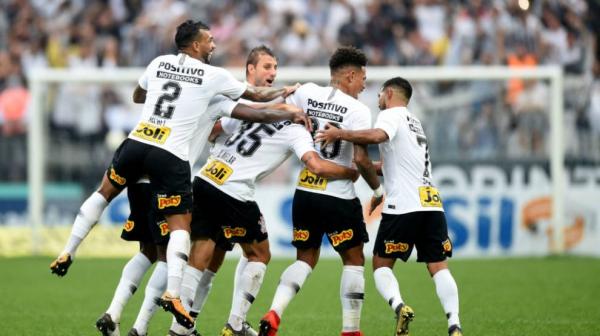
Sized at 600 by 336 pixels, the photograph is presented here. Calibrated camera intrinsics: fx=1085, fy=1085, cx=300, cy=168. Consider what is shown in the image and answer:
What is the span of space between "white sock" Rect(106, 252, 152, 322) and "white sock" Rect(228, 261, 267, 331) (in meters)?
0.88

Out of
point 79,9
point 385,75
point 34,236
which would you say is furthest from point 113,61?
point 385,75

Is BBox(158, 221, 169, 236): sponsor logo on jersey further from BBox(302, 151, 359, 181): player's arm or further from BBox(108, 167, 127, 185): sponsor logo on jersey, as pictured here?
BBox(302, 151, 359, 181): player's arm

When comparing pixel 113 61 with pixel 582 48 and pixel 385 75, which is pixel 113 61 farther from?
pixel 582 48

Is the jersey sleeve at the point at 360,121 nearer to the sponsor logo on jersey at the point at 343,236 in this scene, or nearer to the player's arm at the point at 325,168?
the player's arm at the point at 325,168

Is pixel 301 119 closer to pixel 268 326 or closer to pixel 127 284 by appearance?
pixel 268 326

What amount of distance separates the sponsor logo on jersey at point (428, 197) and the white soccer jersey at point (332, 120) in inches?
24.2

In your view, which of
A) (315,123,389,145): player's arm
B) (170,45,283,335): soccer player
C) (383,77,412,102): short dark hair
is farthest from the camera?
(170,45,283,335): soccer player

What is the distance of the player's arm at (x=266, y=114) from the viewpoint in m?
9.30

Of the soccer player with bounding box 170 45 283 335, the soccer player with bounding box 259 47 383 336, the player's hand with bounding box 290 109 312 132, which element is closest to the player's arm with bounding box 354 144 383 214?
the soccer player with bounding box 259 47 383 336

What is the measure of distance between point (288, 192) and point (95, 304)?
7.27 m

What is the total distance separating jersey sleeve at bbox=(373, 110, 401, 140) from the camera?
9.38 metres

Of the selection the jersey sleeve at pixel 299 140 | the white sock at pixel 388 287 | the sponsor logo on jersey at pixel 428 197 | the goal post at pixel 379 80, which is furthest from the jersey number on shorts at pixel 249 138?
the goal post at pixel 379 80

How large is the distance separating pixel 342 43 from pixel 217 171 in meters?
13.5

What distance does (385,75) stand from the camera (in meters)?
19.7
